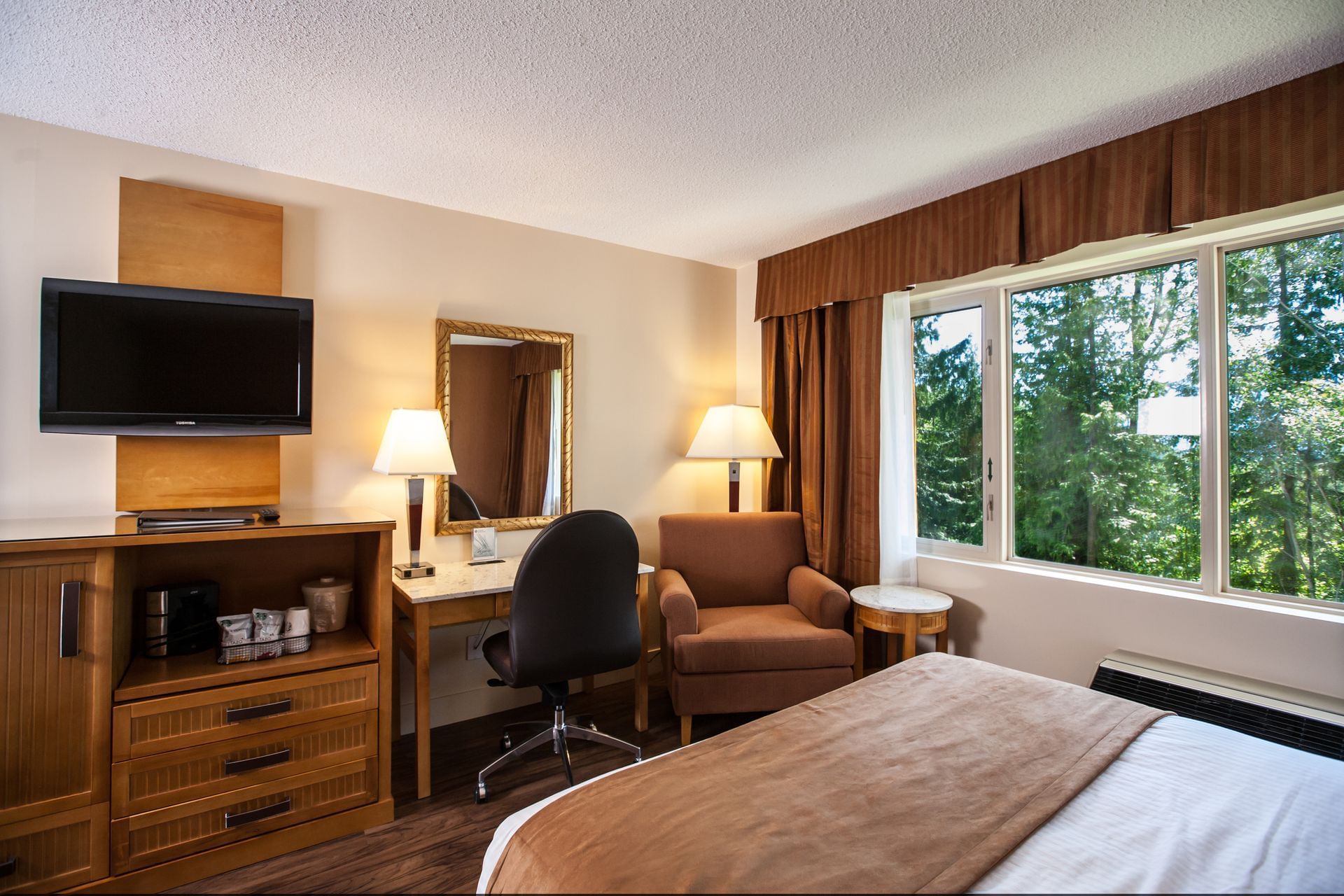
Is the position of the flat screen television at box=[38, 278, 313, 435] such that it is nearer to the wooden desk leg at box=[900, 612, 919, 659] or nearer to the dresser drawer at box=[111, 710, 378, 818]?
the dresser drawer at box=[111, 710, 378, 818]

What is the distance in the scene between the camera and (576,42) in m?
1.76

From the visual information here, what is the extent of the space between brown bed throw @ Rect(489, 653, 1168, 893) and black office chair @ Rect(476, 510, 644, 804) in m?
0.89

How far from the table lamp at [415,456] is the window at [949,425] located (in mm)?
2322

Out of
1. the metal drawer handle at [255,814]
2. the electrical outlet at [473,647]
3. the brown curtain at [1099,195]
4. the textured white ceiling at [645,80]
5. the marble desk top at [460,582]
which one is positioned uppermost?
the textured white ceiling at [645,80]

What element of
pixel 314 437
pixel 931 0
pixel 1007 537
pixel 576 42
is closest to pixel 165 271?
pixel 314 437

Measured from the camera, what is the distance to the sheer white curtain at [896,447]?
317 cm

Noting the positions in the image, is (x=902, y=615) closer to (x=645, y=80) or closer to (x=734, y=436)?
(x=734, y=436)

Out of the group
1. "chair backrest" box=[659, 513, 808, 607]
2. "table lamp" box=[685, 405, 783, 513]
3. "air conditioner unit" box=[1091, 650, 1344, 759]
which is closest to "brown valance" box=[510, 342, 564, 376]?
"table lamp" box=[685, 405, 783, 513]

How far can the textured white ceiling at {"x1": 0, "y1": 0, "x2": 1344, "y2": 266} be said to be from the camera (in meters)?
1.66

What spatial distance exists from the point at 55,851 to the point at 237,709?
0.50m

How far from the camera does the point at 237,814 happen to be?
193cm

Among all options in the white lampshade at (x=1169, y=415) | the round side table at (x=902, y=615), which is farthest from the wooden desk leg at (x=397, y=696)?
the white lampshade at (x=1169, y=415)

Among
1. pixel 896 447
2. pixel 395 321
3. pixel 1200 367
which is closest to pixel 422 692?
pixel 395 321

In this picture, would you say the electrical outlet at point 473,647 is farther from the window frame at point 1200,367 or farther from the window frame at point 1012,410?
the window frame at point 1012,410
